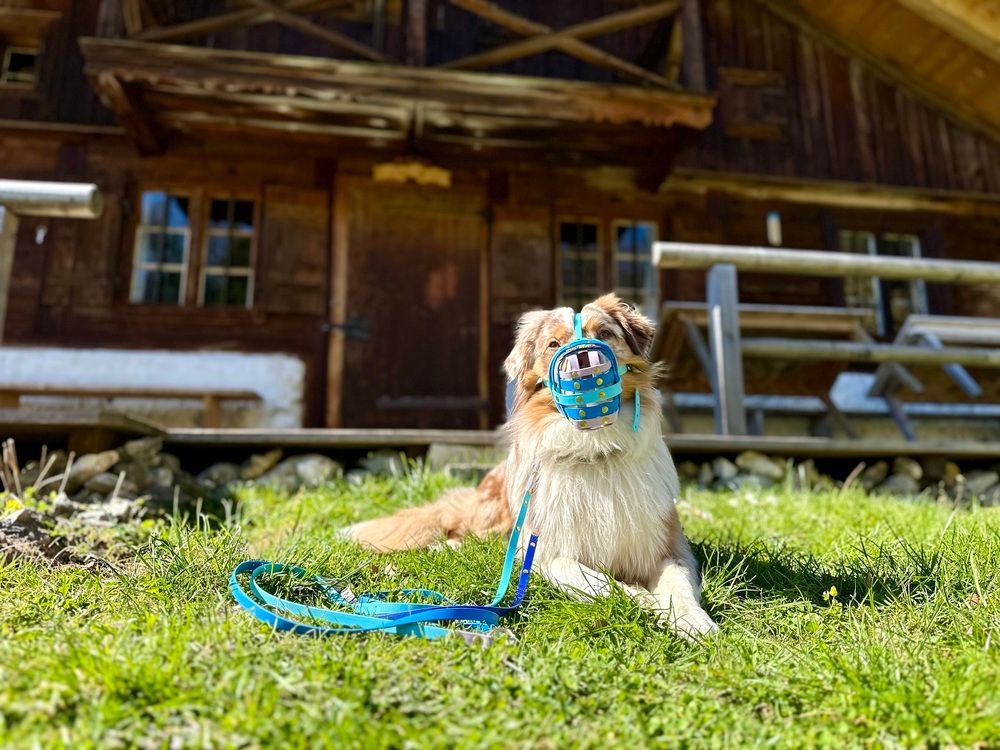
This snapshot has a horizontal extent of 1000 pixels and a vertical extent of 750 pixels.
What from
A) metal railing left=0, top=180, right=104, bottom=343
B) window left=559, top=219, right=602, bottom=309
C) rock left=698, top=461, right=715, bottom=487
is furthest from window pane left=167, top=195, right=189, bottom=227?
rock left=698, top=461, right=715, bottom=487

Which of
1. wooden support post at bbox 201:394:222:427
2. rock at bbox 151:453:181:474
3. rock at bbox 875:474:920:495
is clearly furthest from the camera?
wooden support post at bbox 201:394:222:427

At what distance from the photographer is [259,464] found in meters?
4.34

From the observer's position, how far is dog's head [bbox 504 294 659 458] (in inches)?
90.7

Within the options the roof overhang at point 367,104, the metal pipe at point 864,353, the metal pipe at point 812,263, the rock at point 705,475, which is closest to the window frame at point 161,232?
the roof overhang at point 367,104

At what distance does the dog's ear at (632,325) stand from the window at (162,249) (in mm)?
A: 6517

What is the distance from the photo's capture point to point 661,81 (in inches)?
280

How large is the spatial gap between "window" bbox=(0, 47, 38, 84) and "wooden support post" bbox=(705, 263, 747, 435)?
Answer: 826 centimetres

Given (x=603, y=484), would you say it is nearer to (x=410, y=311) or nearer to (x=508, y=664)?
(x=508, y=664)

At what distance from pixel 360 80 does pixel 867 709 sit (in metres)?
6.39

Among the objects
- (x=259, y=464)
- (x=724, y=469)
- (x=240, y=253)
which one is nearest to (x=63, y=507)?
(x=259, y=464)

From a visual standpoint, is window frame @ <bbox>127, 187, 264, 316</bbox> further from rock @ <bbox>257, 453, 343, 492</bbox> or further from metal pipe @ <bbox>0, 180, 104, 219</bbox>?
rock @ <bbox>257, 453, 343, 492</bbox>

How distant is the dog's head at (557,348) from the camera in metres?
2.30

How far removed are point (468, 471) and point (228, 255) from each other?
5.08m

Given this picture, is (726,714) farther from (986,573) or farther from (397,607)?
(986,573)
